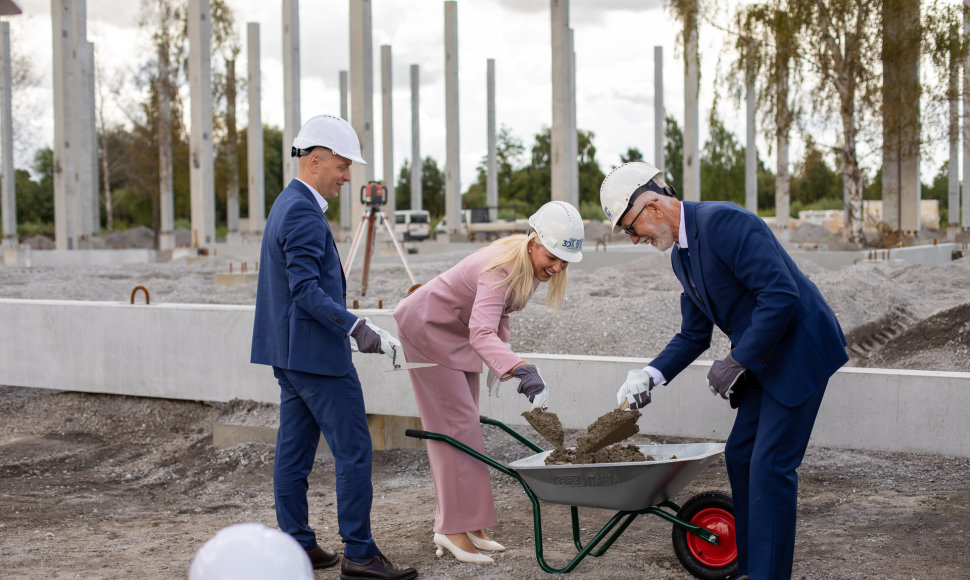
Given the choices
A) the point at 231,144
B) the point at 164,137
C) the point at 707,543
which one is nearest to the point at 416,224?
the point at 231,144

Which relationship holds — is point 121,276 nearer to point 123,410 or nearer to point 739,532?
point 123,410

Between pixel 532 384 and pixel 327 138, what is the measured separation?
1325 millimetres

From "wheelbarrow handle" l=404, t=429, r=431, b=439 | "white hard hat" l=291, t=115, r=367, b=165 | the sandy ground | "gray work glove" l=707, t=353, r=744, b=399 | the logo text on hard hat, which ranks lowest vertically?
the sandy ground

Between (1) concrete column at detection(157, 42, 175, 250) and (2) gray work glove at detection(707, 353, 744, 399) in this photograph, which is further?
(1) concrete column at detection(157, 42, 175, 250)

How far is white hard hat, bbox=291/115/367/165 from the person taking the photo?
12.6 ft

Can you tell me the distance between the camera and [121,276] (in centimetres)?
1833

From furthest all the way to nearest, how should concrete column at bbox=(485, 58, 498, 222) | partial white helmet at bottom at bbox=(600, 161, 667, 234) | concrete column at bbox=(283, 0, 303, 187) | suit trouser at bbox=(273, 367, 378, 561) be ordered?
concrete column at bbox=(485, 58, 498, 222) → concrete column at bbox=(283, 0, 303, 187) → suit trouser at bbox=(273, 367, 378, 561) → partial white helmet at bottom at bbox=(600, 161, 667, 234)

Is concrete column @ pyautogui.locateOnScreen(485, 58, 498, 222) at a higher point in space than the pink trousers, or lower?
higher

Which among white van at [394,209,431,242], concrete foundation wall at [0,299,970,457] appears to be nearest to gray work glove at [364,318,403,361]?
concrete foundation wall at [0,299,970,457]

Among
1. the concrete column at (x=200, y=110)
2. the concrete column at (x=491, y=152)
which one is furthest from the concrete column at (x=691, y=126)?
the concrete column at (x=200, y=110)

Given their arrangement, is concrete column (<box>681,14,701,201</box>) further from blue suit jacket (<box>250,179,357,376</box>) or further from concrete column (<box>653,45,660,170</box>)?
blue suit jacket (<box>250,179,357,376</box>)

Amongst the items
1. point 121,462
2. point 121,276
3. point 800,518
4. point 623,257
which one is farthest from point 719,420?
point 121,276

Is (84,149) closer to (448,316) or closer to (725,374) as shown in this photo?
(448,316)

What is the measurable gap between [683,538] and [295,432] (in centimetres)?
170
